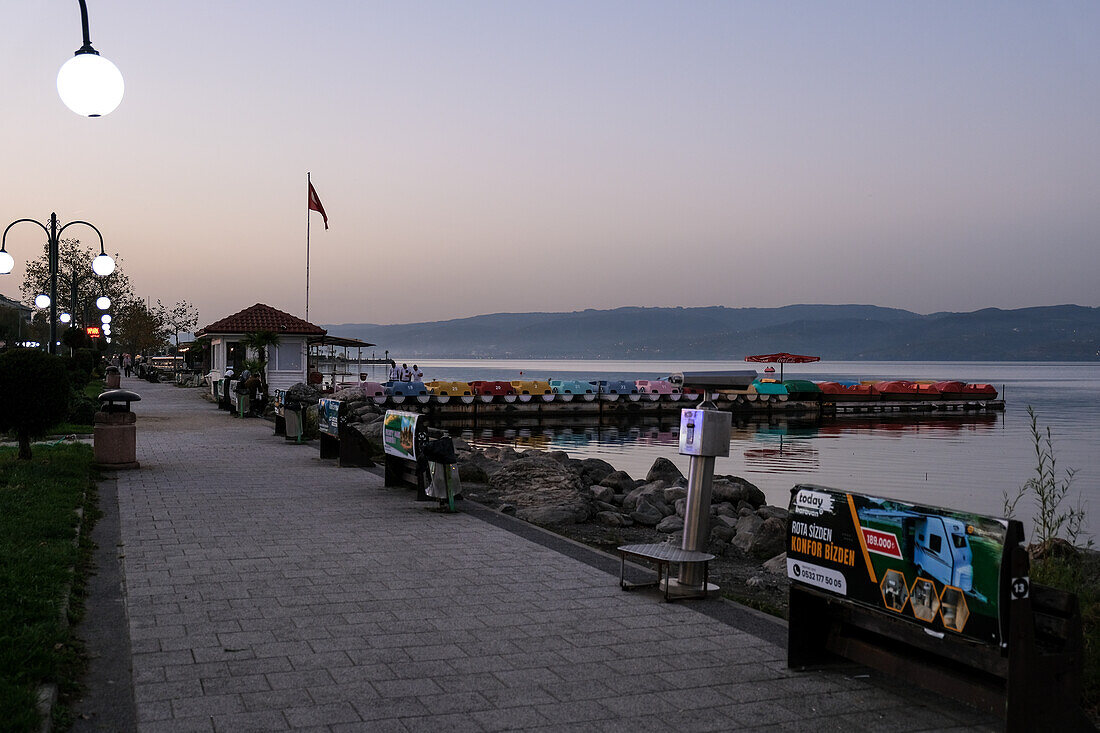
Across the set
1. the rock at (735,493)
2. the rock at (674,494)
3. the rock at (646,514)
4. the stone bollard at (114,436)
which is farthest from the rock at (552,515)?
the stone bollard at (114,436)

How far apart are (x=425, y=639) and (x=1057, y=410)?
206 ft

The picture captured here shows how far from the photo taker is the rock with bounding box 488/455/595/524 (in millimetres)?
11156

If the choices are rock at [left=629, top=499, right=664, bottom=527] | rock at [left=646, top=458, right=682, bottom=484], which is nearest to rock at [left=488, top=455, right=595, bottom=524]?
rock at [left=629, top=499, right=664, bottom=527]

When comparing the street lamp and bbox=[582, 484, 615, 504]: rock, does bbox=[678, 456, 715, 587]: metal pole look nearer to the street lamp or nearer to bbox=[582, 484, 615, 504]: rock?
the street lamp

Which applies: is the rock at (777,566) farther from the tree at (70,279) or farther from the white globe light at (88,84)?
the tree at (70,279)

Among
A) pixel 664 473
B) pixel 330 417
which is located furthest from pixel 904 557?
pixel 664 473

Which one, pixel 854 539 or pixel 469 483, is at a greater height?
pixel 854 539

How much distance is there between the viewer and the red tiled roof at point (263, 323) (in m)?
36.8

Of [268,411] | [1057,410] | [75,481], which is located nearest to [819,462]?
[268,411]

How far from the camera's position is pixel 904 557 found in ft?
14.7

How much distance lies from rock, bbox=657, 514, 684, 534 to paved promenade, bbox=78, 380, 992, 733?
2.93 meters

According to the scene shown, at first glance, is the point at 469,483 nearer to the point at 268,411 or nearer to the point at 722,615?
the point at 722,615

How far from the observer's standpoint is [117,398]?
46.5ft

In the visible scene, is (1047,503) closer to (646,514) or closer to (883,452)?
(646,514)
